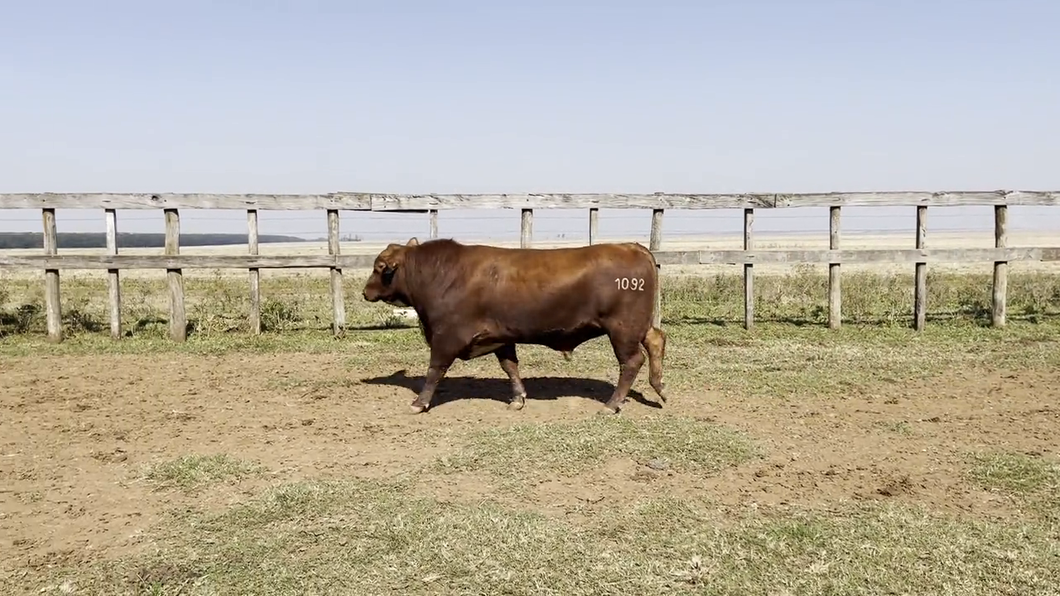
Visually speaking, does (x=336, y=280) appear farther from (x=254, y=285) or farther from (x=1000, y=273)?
(x=1000, y=273)

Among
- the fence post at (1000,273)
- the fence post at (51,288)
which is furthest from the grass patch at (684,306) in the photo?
the fence post at (51,288)

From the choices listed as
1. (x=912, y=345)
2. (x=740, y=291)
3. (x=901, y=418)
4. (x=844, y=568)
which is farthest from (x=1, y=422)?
(x=740, y=291)

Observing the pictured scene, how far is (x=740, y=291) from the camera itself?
681 inches

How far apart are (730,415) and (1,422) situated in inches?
269

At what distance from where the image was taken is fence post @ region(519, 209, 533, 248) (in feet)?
40.3

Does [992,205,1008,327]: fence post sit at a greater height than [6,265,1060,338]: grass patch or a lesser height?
greater

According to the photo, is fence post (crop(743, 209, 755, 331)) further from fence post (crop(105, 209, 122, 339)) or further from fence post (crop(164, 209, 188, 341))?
fence post (crop(105, 209, 122, 339))

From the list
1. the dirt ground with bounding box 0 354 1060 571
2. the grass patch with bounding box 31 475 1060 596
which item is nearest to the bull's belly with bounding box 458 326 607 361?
the dirt ground with bounding box 0 354 1060 571

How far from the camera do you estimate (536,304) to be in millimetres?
7582

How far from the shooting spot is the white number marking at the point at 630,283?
7.52 m

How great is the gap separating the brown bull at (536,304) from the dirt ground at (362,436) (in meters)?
0.55

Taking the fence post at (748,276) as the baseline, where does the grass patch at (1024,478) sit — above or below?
below

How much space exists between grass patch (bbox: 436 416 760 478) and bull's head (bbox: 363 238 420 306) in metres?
2.11

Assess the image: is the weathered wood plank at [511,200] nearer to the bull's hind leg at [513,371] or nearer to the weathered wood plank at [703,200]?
the weathered wood plank at [703,200]
